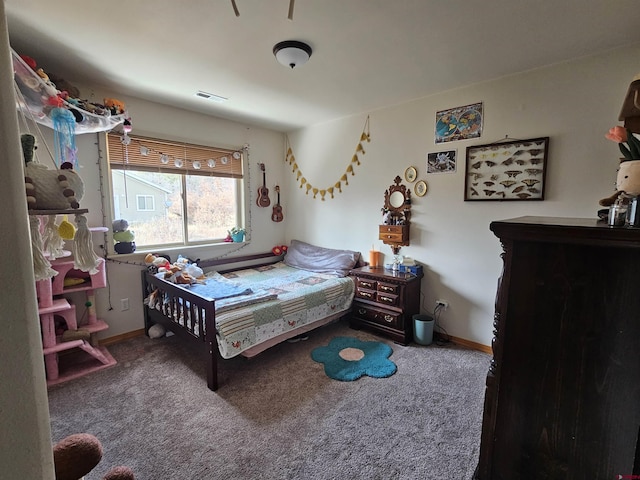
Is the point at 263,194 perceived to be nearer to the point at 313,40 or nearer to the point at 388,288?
the point at 388,288

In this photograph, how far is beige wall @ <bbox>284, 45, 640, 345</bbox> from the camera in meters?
2.18

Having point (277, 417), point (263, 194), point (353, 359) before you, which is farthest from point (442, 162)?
point (277, 417)

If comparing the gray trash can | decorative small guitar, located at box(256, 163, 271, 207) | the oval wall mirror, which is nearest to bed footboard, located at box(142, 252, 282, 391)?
decorative small guitar, located at box(256, 163, 271, 207)

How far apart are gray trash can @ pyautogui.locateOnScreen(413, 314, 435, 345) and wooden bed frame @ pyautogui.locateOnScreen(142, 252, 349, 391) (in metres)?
0.79

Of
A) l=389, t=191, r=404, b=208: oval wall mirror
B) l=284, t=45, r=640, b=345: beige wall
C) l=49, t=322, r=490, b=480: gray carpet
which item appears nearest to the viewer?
l=49, t=322, r=490, b=480: gray carpet

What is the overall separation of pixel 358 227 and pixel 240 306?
1.79 meters

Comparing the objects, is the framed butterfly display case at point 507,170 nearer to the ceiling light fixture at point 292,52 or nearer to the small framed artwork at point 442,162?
the small framed artwork at point 442,162

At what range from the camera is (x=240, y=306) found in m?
2.44

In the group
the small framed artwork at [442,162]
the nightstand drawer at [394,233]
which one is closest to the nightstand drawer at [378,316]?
the nightstand drawer at [394,233]

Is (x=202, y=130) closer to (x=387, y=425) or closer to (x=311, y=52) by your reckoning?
(x=311, y=52)

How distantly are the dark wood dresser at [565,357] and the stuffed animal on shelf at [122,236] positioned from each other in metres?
3.18

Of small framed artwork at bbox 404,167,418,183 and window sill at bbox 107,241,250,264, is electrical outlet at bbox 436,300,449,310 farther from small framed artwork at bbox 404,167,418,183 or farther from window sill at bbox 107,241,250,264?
window sill at bbox 107,241,250,264

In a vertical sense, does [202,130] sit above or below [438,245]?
above

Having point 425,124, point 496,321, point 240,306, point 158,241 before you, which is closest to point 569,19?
point 425,124
